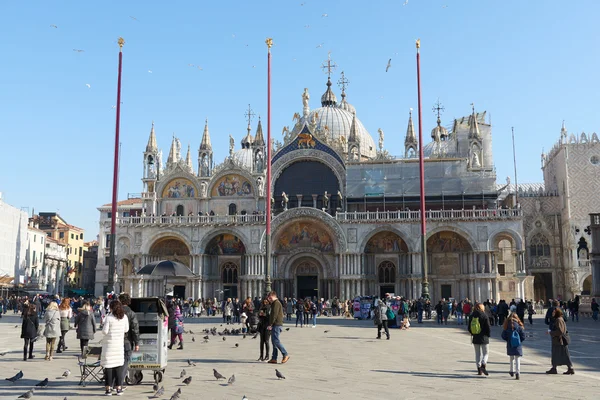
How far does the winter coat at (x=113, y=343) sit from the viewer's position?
1039 cm

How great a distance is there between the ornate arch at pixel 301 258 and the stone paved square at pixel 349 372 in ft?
87.9

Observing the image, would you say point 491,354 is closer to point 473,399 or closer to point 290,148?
point 473,399

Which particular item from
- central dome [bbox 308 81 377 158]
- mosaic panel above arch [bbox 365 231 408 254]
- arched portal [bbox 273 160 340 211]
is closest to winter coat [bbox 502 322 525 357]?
mosaic panel above arch [bbox 365 231 408 254]

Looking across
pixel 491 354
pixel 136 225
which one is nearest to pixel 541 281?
pixel 136 225

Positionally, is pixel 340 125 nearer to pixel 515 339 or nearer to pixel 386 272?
pixel 386 272

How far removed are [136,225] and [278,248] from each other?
11.9 metres

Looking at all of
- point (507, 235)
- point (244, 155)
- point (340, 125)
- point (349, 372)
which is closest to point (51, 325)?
point (349, 372)

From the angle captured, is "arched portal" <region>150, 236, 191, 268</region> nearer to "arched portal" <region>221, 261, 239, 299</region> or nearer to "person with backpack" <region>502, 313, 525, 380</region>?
"arched portal" <region>221, 261, 239, 299</region>

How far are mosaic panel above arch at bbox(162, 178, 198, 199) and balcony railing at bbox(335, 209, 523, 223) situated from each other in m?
13.3

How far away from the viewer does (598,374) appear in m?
13.4

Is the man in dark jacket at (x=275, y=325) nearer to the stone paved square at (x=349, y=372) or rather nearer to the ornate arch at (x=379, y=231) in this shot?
the stone paved square at (x=349, y=372)

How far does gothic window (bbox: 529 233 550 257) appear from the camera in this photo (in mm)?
59000

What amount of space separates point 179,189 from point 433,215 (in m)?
21.5

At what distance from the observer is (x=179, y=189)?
5262 cm
